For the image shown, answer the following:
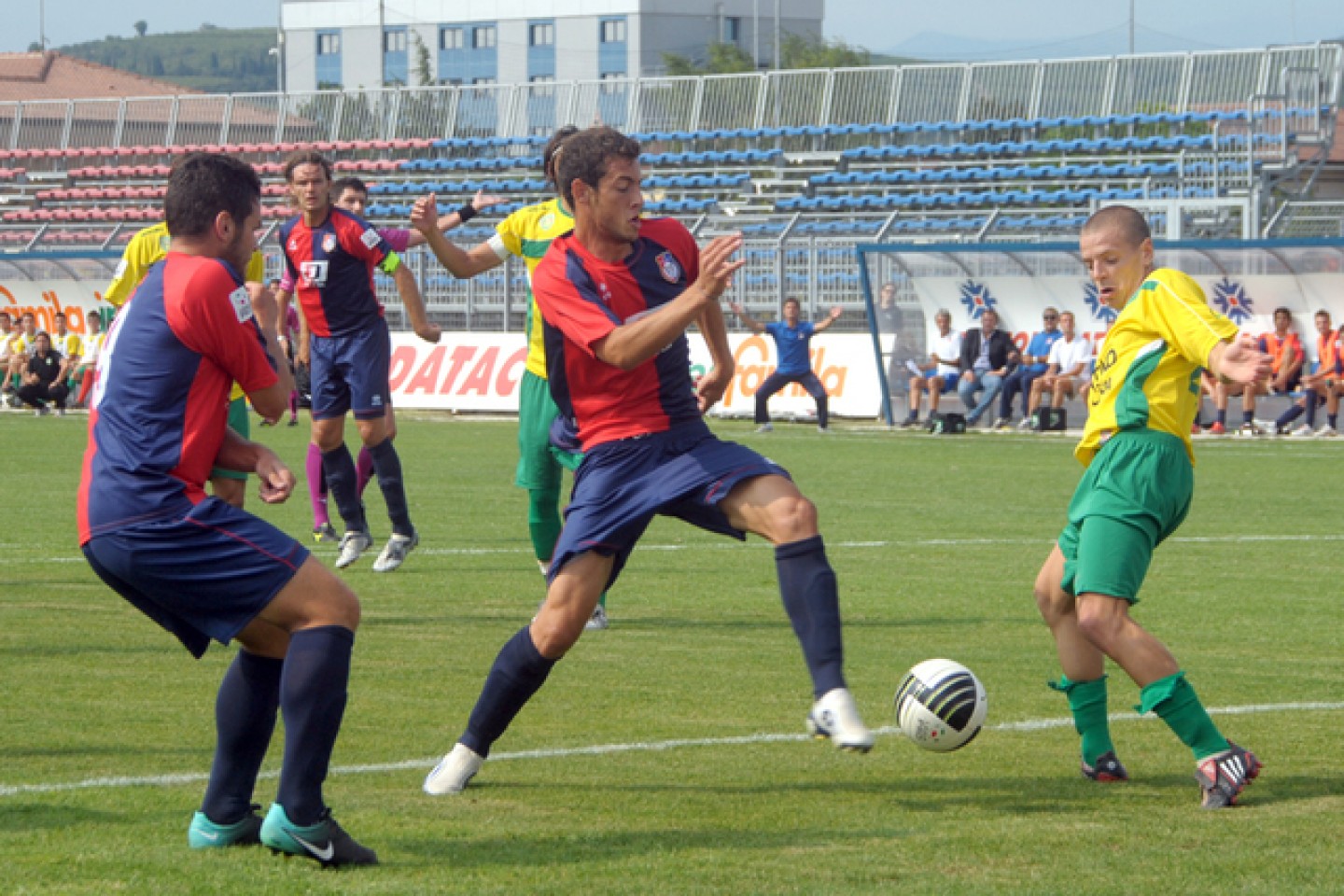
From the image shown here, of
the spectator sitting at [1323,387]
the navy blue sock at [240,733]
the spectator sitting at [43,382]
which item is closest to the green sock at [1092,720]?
the navy blue sock at [240,733]

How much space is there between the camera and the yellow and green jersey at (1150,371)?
556 cm

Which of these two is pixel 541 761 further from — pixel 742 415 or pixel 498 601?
pixel 742 415

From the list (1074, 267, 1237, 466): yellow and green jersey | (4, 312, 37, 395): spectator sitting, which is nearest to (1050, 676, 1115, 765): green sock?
(1074, 267, 1237, 466): yellow and green jersey

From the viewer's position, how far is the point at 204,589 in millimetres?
4629

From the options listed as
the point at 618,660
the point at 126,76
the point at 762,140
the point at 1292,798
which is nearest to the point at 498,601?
the point at 618,660

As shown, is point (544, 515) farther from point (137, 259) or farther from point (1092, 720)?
point (1092, 720)

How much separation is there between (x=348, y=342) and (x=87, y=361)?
22607 mm

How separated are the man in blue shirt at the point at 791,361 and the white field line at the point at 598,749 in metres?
18.2

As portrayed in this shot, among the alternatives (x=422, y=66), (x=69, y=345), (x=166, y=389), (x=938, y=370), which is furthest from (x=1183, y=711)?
(x=422, y=66)

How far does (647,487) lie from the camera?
5672 millimetres

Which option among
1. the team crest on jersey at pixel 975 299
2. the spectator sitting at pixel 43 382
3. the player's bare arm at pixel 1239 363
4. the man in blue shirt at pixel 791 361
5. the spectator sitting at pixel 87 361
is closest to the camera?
the player's bare arm at pixel 1239 363

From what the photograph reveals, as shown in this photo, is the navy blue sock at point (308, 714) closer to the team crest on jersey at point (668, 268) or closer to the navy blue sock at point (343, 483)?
the team crest on jersey at point (668, 268)

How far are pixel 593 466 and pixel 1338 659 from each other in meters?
3.98

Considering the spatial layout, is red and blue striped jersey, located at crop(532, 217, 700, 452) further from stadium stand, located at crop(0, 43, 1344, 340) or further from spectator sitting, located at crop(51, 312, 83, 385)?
spectator sitting, located at crop(51, 312, 83, 385)
